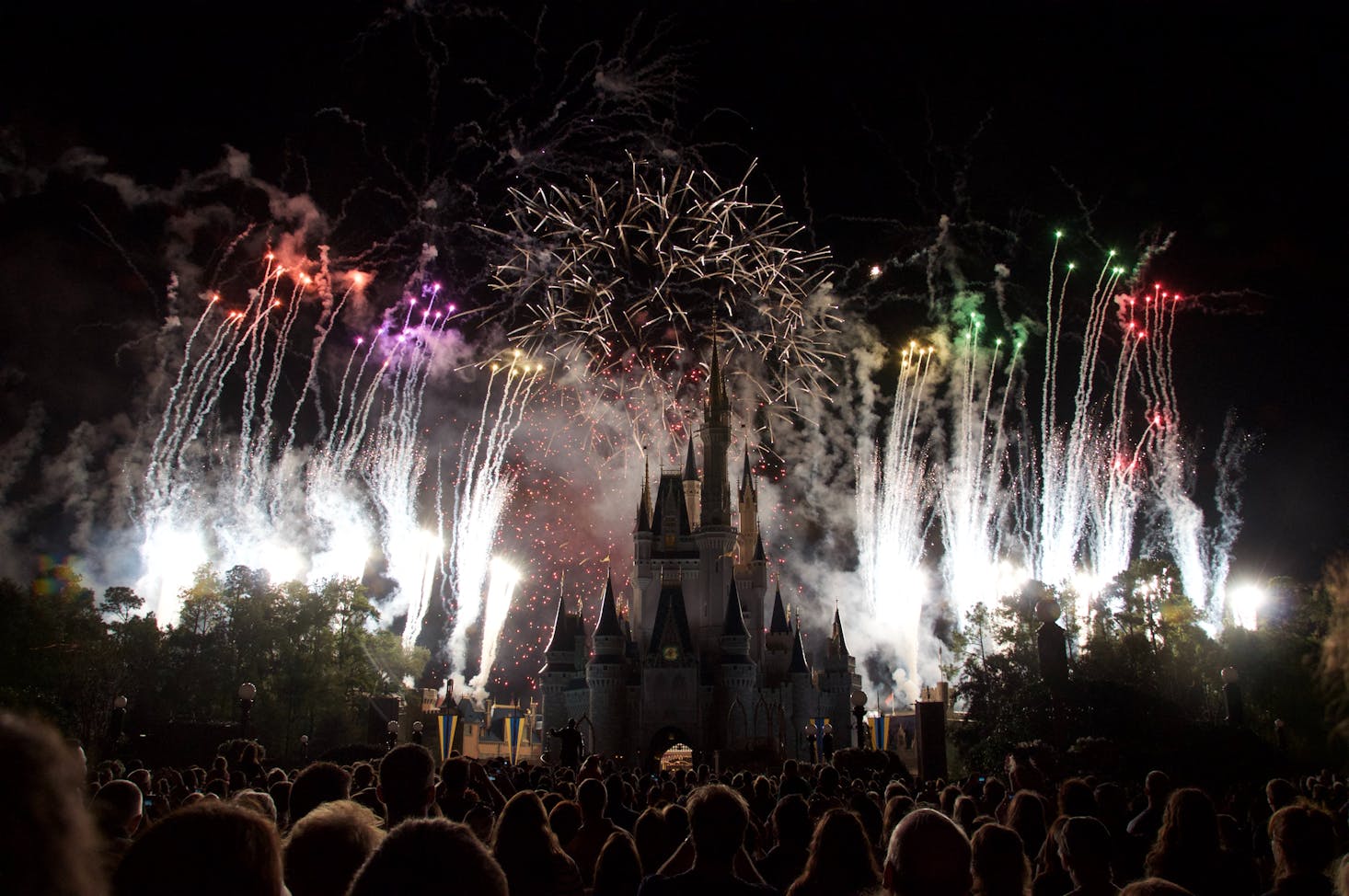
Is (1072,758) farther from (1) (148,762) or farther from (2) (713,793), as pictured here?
(1) (148,762)

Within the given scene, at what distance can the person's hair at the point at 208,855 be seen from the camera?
2488mm

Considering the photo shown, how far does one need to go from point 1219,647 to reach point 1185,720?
1790 centimetres

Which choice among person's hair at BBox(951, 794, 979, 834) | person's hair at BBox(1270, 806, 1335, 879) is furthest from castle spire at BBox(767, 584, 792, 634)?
person's hair at BBox(1270, 806, 1335, 879)

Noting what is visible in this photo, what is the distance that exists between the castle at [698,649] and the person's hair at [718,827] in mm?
62015

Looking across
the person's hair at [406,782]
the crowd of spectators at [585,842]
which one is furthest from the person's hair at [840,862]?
the person's hair at [406,782]

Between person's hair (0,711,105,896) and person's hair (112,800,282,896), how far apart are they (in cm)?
49

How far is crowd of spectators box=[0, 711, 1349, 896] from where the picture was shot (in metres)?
2.06

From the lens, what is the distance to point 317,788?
613cm

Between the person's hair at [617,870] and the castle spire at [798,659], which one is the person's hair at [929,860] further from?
the castle spire at [798,659]

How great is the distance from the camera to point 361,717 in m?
63.6

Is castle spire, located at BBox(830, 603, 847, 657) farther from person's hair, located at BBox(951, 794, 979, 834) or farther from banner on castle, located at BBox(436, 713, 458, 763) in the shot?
person's hair, located at BBox(951, 794, 979, 834)

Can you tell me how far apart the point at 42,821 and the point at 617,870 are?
4314mm

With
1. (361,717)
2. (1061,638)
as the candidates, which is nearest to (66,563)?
(361,717)

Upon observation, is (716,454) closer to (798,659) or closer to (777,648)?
(777,648)
